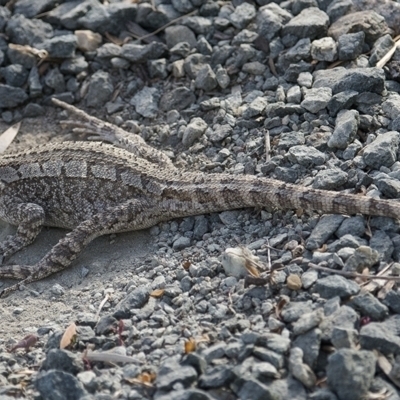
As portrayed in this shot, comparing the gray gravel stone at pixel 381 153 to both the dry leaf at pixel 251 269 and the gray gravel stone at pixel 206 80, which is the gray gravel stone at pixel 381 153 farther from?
the gray gravel stone at pixel 206 80

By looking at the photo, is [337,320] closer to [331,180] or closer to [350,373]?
[350,373]

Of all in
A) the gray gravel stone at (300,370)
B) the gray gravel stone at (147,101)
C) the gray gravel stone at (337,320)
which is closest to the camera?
the gray gravel stone at (300,370)

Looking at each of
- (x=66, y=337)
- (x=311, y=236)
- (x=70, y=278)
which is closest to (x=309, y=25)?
(x=311, y=236)

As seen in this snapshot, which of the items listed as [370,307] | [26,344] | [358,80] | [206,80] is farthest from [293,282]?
[206,80]

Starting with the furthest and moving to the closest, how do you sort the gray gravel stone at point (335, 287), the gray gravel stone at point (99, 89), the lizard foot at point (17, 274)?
the gray gravel stone at point (99, 89) < the lizard foot at point (17, 274) < the gray gravel stone at point (335, 287)

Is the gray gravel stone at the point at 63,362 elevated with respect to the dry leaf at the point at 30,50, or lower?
lower

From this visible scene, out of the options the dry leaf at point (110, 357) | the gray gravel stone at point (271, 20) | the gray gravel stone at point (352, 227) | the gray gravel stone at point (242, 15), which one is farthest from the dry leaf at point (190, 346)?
the gray gravel stone at point (242, 15)

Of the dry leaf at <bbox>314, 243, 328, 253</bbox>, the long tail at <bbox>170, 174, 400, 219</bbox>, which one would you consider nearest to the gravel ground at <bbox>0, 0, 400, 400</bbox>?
the dry leaf at <bbox>314, 243, 328, 253</bbox>

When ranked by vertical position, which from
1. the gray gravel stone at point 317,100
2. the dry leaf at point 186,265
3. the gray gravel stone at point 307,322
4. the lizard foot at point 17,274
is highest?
the gray gravel stone at point 317,100

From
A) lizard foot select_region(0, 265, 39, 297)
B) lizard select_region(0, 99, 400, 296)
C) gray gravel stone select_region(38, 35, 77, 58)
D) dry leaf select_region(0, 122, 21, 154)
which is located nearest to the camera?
lizard select_region(0, 99, 400, 296)

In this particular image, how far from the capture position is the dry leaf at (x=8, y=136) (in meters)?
8.73

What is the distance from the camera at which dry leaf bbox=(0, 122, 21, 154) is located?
8727 millimetres

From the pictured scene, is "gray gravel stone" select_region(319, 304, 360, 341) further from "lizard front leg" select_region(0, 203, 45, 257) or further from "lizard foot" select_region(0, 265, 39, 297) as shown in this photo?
"lizard front leg" select_region(0, 203, 45, 257)

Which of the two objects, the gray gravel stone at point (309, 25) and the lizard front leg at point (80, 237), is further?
the gray gravel stone at point (309, 25)
